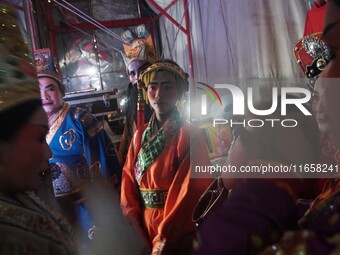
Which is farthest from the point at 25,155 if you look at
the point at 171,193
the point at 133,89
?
the point at 133,89

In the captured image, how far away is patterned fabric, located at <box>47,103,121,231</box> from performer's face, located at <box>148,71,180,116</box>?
1.89 feet

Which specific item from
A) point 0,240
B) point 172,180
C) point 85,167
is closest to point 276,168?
point 0,240

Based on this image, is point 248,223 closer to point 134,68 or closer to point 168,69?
point 168,69

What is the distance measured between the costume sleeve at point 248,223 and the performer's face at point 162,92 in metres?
1.05

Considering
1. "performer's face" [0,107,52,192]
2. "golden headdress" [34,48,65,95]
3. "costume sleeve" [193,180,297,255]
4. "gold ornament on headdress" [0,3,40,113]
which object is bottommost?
"costume sleeve" [193,180,297,255]

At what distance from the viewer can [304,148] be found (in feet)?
2.23

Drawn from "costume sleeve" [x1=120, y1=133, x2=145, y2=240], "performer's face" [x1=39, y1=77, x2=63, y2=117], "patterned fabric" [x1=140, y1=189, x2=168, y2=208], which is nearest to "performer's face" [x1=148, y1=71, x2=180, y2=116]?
"costume sleeve" [x1=120, y1=133, x2=145, y2=240]

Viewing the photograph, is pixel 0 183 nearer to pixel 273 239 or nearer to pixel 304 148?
pixel 273 239

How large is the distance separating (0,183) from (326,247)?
543 millimetres

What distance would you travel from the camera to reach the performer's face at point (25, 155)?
61 cm

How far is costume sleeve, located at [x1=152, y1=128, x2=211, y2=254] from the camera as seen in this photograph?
49.6 inches

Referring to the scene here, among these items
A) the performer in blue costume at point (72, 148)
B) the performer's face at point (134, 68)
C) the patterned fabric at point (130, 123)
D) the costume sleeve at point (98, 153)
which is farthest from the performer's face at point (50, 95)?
the performer's face at point (134, 68)

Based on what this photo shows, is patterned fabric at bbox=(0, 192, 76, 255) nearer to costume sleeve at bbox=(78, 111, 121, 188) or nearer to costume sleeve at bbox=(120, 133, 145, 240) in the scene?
costume sleeve at bbox=(120, 133, 145, 240)

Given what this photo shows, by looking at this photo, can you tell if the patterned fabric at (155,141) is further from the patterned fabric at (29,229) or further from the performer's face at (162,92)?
the patterned fabric at (29,229)
